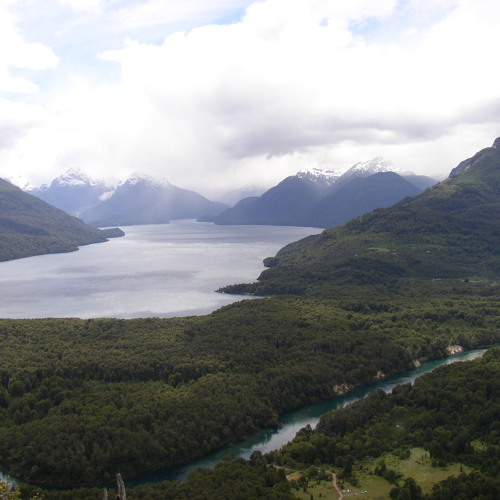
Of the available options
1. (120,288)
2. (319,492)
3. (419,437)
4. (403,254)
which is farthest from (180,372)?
(403,254)

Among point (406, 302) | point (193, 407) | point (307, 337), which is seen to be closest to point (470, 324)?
point (406, 302)

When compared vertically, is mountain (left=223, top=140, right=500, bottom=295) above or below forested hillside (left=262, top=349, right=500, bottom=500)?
above

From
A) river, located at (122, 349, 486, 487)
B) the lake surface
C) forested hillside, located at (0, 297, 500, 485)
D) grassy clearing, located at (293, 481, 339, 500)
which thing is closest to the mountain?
the lake surface

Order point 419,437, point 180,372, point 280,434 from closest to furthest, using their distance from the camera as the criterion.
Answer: point 419,437, point 280,434, point 180,372

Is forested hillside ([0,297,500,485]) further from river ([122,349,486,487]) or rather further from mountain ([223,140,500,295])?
mountain ([223,140,500,295])

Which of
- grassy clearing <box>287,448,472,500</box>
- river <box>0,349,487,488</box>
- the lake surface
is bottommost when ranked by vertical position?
grassy clearing <box>287,448,472,500</box>

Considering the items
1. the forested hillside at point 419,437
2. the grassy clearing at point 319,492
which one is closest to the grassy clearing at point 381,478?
the grassy clearing at point 319,492

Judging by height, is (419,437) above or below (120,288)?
below

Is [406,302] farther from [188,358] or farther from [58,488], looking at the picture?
[58,488]

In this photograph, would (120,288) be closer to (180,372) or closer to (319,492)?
(180,372)
